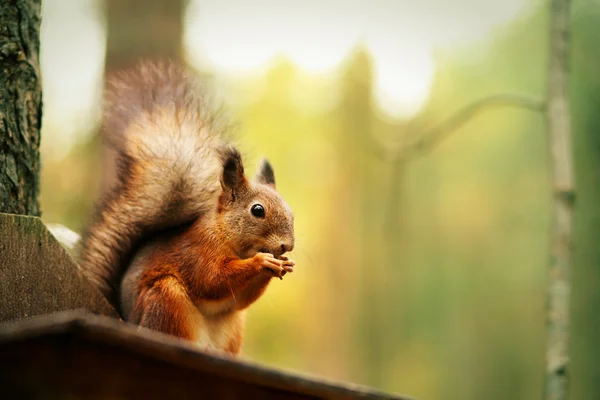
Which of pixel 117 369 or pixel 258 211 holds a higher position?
pixel 258 211

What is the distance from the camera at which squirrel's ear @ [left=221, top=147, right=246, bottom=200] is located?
1.76 m

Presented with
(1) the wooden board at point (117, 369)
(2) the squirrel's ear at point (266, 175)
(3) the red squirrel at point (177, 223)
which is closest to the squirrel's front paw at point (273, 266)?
(3) the red squirrel at point (177, 223)

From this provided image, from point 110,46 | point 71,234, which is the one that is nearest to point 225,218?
point 71,234

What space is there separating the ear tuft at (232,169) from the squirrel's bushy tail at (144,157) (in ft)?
0.04

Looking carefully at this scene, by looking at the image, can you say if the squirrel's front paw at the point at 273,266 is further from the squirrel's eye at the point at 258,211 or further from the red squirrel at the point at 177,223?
the squirrel's eye at the point at 258,211

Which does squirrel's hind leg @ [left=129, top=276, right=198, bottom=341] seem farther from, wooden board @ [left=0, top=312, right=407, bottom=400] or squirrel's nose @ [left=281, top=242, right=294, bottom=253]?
wooden board @ [left=0, top=312, right=407, bottom=400]

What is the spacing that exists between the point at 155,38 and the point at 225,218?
1662 mm

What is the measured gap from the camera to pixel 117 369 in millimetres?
818

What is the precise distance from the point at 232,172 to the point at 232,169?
0.6 inches

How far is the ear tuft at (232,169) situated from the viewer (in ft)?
5.78

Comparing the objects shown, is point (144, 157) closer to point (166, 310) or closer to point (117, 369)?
point (166, 310)

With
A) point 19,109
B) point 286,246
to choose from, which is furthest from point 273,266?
point 19,109

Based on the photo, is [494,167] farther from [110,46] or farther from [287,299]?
[110,46]

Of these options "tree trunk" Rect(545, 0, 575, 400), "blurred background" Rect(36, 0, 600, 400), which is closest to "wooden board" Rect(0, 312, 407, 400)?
"tree trunk" Rect(545, 0, 575, 400)
